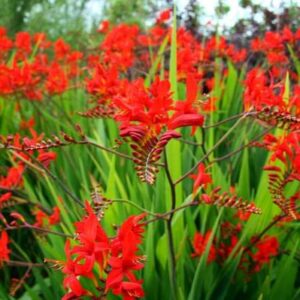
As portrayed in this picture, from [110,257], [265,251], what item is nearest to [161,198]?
[265,251]

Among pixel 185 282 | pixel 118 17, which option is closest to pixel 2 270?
pixel 185 282

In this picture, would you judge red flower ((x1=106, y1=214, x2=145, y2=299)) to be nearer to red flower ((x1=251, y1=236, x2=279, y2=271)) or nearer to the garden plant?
the garden plant

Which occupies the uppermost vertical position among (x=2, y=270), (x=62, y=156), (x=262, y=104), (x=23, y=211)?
(x=262, y=104)

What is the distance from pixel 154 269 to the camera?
1514 mm

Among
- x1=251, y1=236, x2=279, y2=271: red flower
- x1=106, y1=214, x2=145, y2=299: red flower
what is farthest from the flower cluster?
x1=251, y1=236, x2=279, y2=271: red flower

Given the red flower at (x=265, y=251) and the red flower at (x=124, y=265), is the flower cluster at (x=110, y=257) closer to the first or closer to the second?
the red flower at (x=124, y=265)

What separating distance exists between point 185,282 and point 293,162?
0.48 meters

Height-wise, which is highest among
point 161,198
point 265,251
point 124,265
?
point 124,265

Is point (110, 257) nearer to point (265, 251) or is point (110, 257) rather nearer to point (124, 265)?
point (124, 265)

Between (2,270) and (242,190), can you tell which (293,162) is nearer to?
(242,190)

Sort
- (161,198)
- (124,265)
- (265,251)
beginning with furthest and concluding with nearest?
1. (161,198)
2. (265,251)
3. (124,265)

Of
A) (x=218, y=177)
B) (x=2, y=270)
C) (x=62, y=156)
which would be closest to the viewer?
(x=218, y=177)

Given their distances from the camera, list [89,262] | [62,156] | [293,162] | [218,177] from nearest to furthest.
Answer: [89,262] < [293,162] < [218,177] < [62,156]

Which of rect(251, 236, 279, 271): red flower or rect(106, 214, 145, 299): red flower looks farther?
rect(251, 236, 279, 271): red flower
